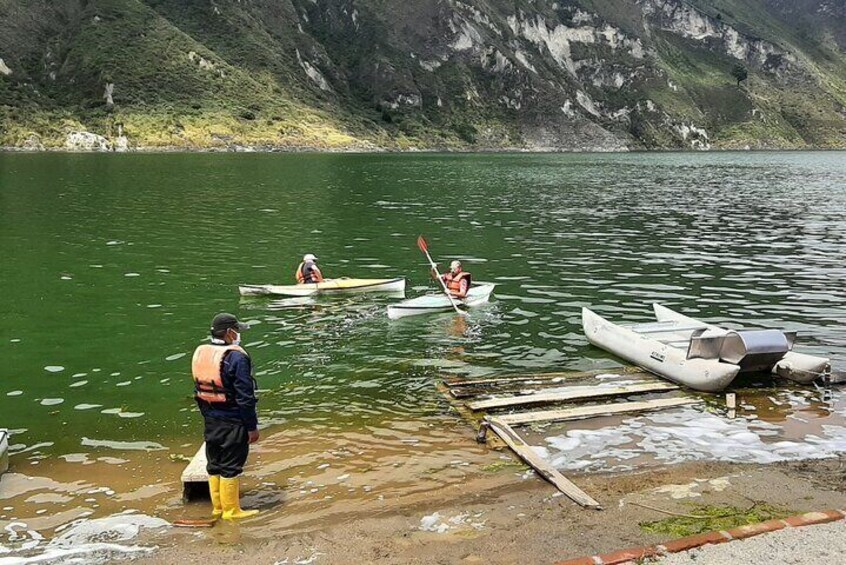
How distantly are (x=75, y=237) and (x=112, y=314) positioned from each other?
19048 millimetres

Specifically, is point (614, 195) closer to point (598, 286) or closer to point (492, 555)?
point (598, 286)

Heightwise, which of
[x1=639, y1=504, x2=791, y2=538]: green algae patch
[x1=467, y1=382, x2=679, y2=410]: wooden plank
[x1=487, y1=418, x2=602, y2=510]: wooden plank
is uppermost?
[x1=467, y1=382, x2=679, y2=410]: wooden plank

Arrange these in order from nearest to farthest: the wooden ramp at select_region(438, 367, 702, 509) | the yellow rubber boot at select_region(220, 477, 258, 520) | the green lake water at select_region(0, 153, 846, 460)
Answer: the yellow rubber boot at select_region(220, 477, 258, 520) < the wooden ramp at select_region(438, 367, 702, 509) < the green lake water at select_region(0, 153, 846, 460)

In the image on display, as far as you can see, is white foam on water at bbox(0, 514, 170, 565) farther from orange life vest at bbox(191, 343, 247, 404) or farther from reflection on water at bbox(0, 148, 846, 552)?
orange life vest at bbox(191, 343, 247, 404)

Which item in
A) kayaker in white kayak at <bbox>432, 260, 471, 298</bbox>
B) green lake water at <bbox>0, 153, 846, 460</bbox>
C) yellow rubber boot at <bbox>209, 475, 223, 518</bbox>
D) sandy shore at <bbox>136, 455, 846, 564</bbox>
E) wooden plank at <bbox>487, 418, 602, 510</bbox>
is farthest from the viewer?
kayaker in white kayak at <bbox>432, 260, 471, 298</bbox>

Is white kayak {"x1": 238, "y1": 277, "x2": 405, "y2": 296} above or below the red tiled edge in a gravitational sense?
above

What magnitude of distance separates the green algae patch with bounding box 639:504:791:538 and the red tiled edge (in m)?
0.64

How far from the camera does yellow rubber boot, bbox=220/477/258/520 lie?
10547 millimetres

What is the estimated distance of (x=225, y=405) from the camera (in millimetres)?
10172

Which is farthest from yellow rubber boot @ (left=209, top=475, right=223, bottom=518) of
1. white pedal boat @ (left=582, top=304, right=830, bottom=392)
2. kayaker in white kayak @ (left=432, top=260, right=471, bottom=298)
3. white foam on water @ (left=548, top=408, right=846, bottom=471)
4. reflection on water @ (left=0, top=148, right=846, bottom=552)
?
kayaker in white kayak @ (left=432, top=260, right=471, bottom=298)

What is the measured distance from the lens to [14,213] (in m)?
48.7

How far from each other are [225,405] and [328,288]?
1763 centimetres

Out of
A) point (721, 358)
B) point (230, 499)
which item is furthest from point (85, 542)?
point (721, 358)

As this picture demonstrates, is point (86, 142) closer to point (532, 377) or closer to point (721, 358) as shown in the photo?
point (532, 377)
